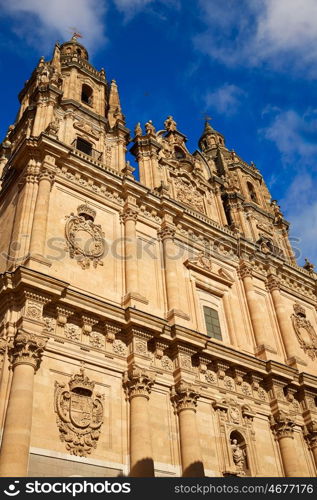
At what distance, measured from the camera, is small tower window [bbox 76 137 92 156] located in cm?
2209

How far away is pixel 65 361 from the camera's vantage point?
1406 cm

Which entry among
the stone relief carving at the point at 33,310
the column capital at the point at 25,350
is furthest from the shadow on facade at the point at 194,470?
the stone relief carving at the point at 33,310

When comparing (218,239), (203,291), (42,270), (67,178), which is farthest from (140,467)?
(218,239)

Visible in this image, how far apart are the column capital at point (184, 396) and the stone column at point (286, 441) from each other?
384cm

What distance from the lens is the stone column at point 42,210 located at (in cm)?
1564

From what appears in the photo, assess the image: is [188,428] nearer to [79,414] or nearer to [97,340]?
[79,414]

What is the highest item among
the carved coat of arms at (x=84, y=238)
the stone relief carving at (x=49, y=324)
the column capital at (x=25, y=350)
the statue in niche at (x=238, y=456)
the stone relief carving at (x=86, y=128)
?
the stone relief carving at (x=86, y=128)

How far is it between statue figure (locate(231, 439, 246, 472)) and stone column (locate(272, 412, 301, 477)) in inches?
69.1

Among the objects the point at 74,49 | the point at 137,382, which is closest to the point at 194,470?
the point at 137,382

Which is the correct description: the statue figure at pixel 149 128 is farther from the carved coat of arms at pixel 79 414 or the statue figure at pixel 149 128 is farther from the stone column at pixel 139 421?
the carved coat of arms at pixel 79 414

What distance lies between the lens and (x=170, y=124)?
2931 centimetres

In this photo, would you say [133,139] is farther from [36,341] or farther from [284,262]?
[36,341]

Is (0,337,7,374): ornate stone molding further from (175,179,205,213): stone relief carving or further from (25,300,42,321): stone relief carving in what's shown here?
(175,179,205,213): stone relief carving

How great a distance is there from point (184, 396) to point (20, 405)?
17.5ft
